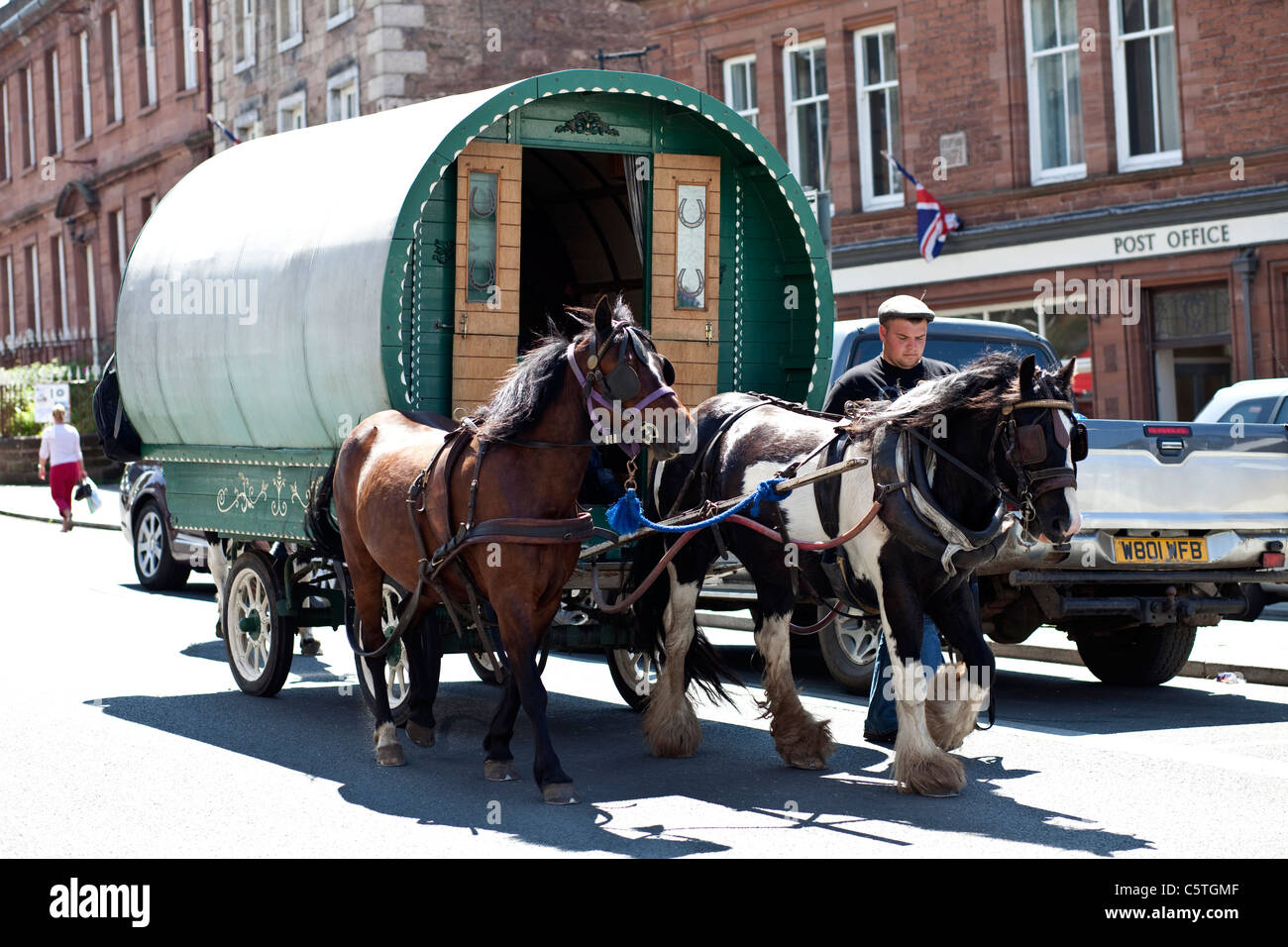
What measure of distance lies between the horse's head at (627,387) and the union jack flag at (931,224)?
17957 millimetres

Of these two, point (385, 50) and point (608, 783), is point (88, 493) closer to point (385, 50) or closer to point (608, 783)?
point (385, 50)

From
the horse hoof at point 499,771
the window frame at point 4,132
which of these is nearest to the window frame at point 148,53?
the window frame at point 4,132

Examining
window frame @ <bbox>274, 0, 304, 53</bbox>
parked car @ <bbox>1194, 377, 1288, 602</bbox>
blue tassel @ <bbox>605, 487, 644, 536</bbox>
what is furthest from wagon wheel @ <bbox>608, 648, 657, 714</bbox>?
window frame @ <bbox>274, 0, 304, 53</bbox>

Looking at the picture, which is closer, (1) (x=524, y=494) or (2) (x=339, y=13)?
(1) (x=524, y=494)

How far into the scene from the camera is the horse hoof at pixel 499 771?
787 cm

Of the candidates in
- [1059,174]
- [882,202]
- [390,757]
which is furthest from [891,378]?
[882,202]

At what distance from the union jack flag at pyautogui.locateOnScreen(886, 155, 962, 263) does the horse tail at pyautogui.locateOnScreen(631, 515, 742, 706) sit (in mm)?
16818

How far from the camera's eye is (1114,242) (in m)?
23.2

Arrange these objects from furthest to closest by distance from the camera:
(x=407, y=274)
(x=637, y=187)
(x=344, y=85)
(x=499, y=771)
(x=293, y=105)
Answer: (x=293, y=105) → (x=344, y=85) → (x=637, y=187) → (x=407, y=274) → (x=499, y=771)

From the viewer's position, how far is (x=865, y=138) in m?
26.8

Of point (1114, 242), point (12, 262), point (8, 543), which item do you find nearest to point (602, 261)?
point (1114, 242)

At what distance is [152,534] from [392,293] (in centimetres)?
946

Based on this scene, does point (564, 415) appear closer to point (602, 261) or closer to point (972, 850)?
point (972, 850)

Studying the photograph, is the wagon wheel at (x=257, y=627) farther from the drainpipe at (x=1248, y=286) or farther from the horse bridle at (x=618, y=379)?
the drainpipe at (x=1248, y=286)
